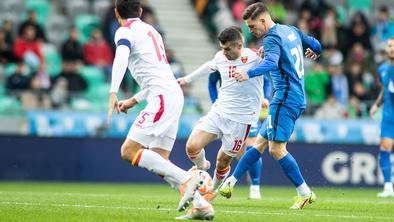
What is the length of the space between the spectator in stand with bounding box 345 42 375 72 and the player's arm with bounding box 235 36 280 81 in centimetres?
1341

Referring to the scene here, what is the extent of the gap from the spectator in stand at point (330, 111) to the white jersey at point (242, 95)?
10138 millimetres

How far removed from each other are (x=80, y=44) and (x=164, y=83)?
12.3 m

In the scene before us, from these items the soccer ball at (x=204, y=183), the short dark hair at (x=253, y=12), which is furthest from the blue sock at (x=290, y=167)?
the soccer ball at (x=204, y=183)

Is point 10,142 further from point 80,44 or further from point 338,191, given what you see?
point 338,191

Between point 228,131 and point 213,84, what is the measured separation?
1284 mm

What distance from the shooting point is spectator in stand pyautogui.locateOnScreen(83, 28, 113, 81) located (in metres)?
23.1

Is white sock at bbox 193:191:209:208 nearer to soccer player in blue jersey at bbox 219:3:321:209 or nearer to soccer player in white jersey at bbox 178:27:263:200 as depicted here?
soccer player in blue jersey at bbox 219:3:321:209

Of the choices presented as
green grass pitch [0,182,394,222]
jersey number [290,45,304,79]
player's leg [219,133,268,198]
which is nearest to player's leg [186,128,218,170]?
player's leg [219,133,268,198]

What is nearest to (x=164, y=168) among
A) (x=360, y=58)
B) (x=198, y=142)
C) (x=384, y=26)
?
(x=198, y=142)

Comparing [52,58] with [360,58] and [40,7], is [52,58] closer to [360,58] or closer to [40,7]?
[40,7]

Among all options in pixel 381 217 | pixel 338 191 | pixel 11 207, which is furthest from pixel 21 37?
pixel 381 217

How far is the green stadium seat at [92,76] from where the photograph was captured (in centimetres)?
2280

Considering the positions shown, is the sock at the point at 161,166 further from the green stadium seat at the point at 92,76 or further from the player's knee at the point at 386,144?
the green stadium seat at the point at 92,76

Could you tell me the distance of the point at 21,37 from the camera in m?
22.6
